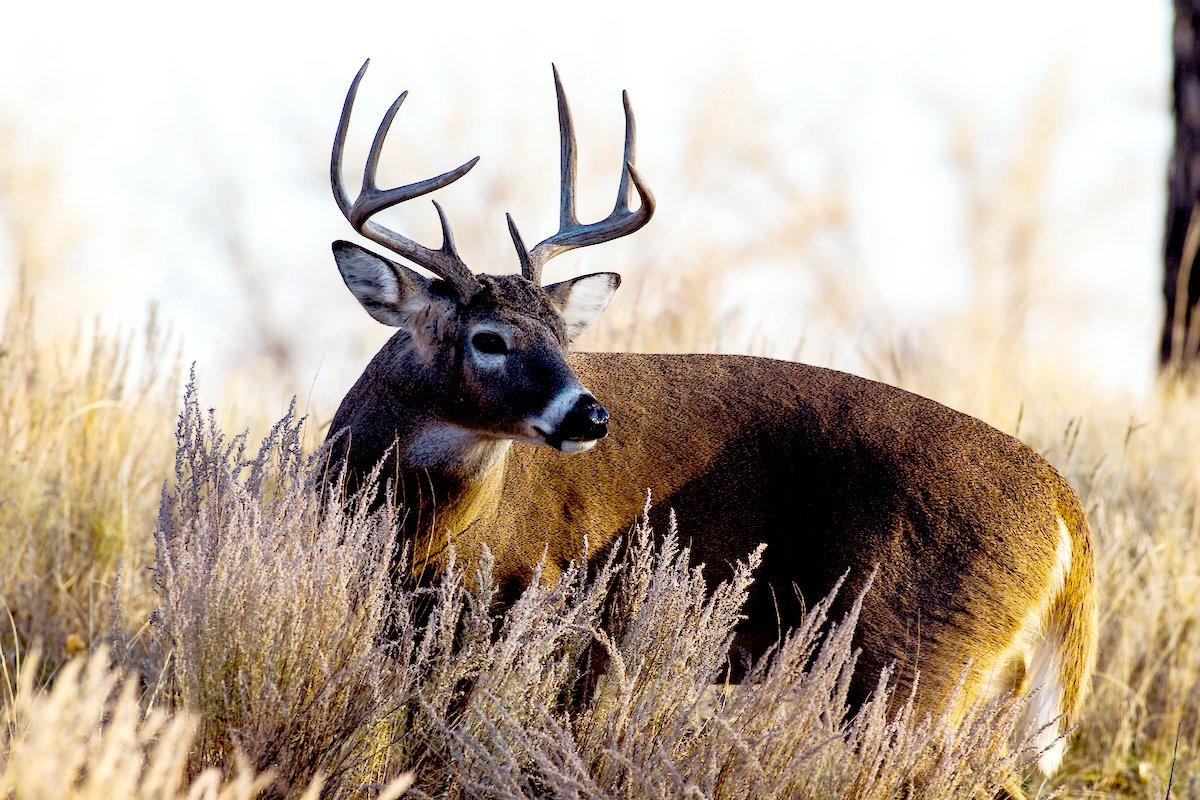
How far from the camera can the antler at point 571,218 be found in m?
4.63

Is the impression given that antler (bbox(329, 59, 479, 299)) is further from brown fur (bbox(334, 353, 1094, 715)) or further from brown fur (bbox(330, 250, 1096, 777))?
brown fur (bbox(334, 353, 1094, 715))

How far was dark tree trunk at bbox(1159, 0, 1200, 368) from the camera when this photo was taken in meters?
10.3

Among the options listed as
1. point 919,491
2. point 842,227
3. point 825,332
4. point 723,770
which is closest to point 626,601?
point 723,770

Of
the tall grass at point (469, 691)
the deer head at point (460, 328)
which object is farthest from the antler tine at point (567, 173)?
the tall grass at point (469, 691)

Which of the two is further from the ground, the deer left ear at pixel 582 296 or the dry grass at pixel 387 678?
the deer left ear at pixel 582 296

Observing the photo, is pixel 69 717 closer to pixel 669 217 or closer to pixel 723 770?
pixel 723 770

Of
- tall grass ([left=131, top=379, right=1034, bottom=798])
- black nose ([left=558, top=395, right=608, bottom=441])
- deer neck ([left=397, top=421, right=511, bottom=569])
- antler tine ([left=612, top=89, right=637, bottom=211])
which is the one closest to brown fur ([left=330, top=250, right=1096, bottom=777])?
deer neck ([left=397, top=421, right=511, bottom=569])

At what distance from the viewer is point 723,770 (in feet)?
11.0

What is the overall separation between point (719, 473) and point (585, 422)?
2.46 ft

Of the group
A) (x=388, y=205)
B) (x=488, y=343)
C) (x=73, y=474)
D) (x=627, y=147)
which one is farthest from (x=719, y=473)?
(x=73, y=474)

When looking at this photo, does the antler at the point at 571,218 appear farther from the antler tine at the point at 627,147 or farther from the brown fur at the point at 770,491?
the brown fur at the point at 770,491

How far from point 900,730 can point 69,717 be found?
6.24ft

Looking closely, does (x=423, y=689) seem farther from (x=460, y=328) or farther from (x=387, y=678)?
(x=460, y=328)

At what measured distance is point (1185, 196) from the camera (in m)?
10.5
